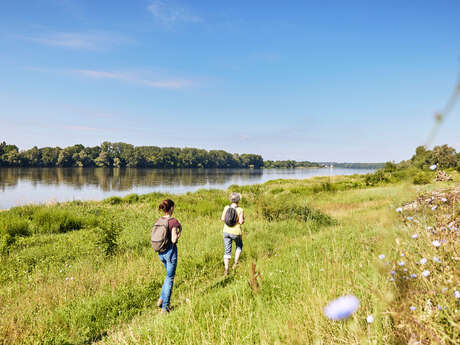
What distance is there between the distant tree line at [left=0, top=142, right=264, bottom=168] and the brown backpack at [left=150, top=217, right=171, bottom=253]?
123606mm

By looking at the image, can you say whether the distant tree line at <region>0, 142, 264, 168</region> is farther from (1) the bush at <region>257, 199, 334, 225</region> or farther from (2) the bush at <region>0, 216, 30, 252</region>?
(1) the bush at <region>257, 199, 334, 225</region>

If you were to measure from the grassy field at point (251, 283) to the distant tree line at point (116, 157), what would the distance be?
381 feet

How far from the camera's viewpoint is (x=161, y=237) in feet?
16.2

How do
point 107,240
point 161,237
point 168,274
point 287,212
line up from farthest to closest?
1. point 287,212
2. point 107,240
3. point 168,274
4. point 161,237

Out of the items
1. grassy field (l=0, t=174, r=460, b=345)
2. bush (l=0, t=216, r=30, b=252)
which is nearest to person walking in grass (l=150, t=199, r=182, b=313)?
grassy field (l=0, t=174, r=460, b=345)

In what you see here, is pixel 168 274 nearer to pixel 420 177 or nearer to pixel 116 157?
pixel 420 177

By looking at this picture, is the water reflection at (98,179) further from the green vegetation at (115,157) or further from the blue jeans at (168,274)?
the blue jeans at (168,274)

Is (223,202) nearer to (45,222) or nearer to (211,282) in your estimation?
(45,222)

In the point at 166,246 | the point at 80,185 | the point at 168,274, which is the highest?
the point at 166,246

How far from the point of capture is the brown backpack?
4.93m

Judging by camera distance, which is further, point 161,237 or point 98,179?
point 98,179

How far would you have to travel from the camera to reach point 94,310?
4.91m

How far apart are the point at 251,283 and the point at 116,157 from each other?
140518 millimetres

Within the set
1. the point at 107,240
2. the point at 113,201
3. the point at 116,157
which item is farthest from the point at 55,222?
the point at 116,157
